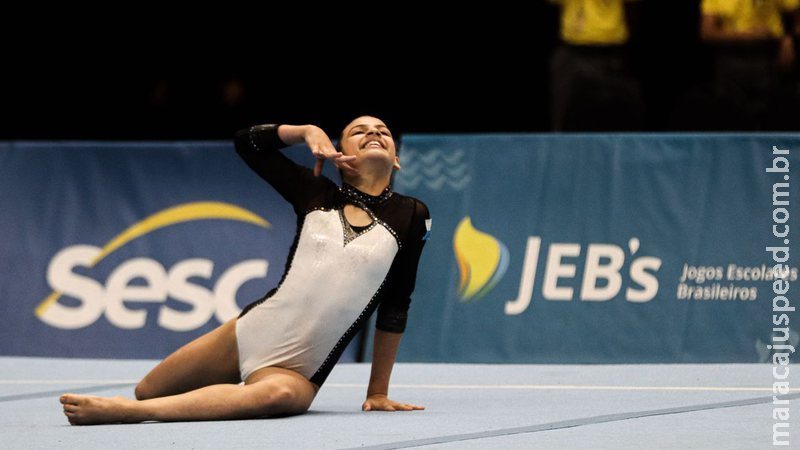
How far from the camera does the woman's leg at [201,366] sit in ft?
15.2

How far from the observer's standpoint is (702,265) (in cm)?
615

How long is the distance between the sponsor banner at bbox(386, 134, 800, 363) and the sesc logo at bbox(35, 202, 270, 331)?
3.11 feet

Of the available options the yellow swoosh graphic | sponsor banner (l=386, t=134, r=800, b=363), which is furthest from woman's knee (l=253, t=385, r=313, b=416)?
the yellow swoosh graphic

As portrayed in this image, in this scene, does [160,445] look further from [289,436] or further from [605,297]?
[605,297]

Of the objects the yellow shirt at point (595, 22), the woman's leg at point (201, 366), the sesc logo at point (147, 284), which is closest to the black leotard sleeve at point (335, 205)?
the woman's leg at point (201, 366)

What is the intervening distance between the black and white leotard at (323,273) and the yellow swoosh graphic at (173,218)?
198 centimetres

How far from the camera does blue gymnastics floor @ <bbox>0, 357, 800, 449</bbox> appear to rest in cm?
385

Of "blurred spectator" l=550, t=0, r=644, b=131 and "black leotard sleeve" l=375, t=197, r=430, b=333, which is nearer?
"black leotard sleeve" l=375, t=197, r=430, b=333

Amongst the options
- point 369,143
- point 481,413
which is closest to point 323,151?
point 369,143

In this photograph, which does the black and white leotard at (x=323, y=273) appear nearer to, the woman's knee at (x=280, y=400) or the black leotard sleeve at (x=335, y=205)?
the black leotard sleeve at (x=335, y=205)

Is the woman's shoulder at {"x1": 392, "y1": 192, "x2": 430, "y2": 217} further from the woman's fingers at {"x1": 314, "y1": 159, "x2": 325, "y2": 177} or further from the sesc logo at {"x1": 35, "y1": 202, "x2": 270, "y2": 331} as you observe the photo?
the sesc logo at {"x1": 35, "y1": 202, "x2": 270, "y2": 331}

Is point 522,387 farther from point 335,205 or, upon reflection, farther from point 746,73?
point 746,73

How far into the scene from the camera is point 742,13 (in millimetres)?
7328

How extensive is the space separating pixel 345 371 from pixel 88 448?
7.99 feet
